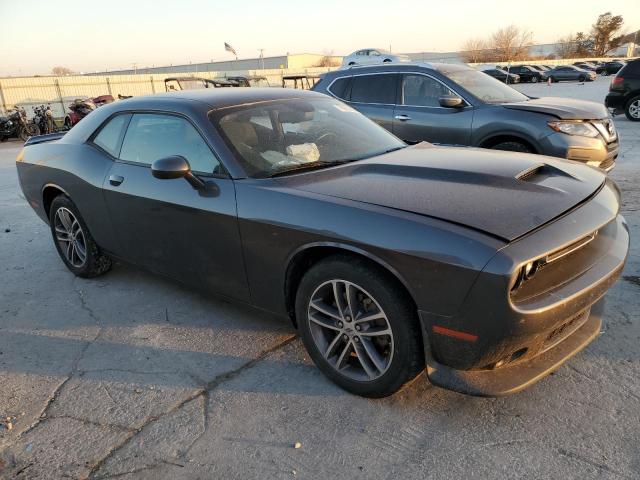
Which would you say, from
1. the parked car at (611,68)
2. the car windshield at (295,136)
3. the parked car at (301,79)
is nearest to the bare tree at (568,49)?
the parked car at (611,68)

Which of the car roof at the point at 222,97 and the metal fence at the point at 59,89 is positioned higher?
the car roof at the point at 222,97

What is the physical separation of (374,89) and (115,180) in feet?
14.3

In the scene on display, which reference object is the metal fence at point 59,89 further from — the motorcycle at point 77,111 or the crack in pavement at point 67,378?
the crack in pavement at point 67,378

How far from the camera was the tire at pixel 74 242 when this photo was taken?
4.28 metres

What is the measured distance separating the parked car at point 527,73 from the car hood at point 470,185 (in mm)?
45618

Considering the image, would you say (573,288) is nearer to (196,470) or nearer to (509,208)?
(509,208)

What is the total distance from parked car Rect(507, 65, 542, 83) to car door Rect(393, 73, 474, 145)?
41924 millimetres

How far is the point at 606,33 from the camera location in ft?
260

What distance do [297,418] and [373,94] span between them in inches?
215

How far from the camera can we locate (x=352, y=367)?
2.70 m

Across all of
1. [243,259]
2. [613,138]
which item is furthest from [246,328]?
[613,138]

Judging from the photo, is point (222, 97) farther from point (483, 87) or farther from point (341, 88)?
point (483, 87)

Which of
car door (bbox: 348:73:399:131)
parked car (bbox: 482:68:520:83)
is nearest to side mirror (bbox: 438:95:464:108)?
car door (bbox: 348:73:399:131)

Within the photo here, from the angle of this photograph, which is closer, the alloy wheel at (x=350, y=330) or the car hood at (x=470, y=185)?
the car hood at (x=470, y=185)
